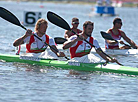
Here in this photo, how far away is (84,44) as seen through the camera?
46.0ft

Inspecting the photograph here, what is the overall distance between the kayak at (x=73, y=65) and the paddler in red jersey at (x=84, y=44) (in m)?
0.25

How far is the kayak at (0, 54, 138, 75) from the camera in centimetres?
1331

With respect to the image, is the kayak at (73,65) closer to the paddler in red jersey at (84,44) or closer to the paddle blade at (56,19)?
the paddler in red jersey at (84,44)

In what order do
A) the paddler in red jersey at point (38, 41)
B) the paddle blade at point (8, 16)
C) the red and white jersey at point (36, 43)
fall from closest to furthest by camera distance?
1. the paddler in red jersey at point (38, 41)
2. the red and white jersey at point (36, 43)
3. the paddle blade at point (8, 16)

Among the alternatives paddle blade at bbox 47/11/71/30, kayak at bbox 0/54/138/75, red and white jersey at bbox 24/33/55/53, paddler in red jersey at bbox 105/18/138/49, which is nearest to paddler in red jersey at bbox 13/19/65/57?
red and white jersey at bbox 24/33/55/53

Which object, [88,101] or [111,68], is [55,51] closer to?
[111,68]

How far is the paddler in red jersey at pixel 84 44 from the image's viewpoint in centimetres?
1333

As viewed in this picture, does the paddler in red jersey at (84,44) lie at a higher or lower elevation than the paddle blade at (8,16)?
lower

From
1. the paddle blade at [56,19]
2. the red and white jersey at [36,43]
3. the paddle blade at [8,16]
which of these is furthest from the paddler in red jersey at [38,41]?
the paddle blade at [8,16]

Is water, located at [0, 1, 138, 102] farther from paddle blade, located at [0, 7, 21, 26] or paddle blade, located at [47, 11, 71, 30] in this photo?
paddle blade, located at [47, 11, 71, 30]

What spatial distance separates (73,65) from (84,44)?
0.67 m

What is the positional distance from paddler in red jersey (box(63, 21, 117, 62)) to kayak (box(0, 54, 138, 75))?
0.25m

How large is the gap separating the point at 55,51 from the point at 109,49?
4.76 m

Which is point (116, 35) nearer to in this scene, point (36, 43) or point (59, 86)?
point (36, 43)
